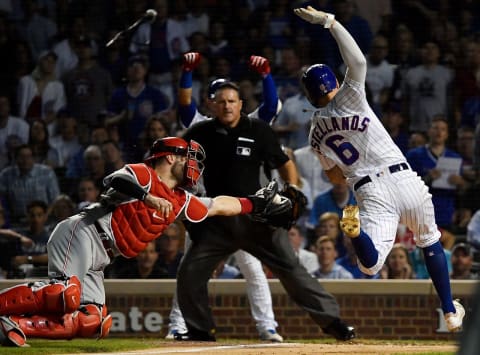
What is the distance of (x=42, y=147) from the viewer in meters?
11.3

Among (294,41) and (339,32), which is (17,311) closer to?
(339,32)

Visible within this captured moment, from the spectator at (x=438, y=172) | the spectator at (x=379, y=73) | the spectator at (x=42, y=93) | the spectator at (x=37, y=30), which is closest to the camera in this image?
the spectator at (x=438, y=172)

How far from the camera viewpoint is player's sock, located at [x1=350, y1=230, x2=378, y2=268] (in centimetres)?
620

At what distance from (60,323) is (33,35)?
7099 mm

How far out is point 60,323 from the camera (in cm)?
621

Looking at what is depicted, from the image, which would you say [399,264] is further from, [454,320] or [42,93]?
[42,93]

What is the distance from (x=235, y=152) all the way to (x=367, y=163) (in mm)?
1606

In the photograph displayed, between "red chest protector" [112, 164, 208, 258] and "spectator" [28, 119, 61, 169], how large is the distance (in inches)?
192

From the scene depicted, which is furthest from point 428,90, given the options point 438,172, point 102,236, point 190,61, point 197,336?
point 102,236

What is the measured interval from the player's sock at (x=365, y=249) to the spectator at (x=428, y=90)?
4.82 metres

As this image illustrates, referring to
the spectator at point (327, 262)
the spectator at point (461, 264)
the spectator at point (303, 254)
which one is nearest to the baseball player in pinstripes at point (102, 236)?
the spectator at point (327, 262)

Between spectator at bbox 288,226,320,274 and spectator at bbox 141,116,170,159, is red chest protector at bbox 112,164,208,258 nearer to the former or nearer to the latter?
spectator at bbox 288,226,320,274

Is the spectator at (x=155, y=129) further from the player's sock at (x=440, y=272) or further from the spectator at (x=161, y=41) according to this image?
the player's sock at (x=440, y=272)

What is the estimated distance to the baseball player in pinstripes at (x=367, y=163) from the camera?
21.0ft
